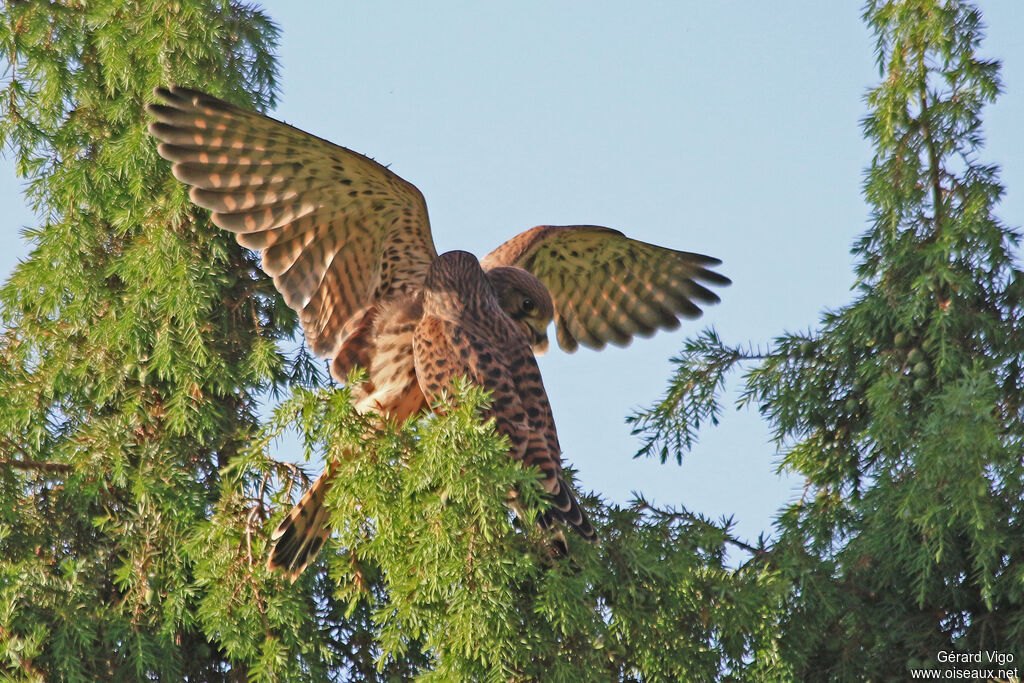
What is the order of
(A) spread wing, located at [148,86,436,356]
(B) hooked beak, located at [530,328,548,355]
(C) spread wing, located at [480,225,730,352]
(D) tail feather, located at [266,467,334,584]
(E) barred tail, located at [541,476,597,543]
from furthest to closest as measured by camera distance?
(C) spread wing, located at [480,225,730,352], (B) hooked beak, located at [530,328,548,355], (A) spread wing, located at [148,86,436,356], (D) tail feather, located at [266,467,334,584], (E) barred tail, located at [541,476,597,543]

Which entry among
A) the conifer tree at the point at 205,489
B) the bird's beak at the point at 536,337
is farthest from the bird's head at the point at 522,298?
the conifer tree at the point at 205,489

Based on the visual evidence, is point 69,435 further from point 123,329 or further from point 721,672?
point 721,672

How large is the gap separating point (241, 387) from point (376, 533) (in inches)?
53.5

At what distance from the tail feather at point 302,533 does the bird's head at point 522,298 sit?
4.31ft

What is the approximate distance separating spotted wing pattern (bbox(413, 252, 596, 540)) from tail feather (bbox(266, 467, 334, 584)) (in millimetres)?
524

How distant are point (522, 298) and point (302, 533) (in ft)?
4.87

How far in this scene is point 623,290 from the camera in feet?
19.0

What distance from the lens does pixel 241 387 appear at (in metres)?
4.20

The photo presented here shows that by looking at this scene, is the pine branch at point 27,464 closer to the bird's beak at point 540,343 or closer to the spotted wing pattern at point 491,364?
the spotted wing pattern at point 491,364

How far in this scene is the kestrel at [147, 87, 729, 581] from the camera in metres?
4.01

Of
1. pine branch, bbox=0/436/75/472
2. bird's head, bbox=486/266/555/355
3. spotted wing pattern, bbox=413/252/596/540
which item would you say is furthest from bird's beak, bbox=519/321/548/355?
pine branch, bbox=0/436/75/472

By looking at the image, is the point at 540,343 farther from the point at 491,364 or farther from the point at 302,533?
the point at 302,533

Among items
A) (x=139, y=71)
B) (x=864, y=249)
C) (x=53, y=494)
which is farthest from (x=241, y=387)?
(x=864, y=249)

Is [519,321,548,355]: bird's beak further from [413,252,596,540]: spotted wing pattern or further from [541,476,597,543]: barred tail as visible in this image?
[541,476,597,543]: barred tail
